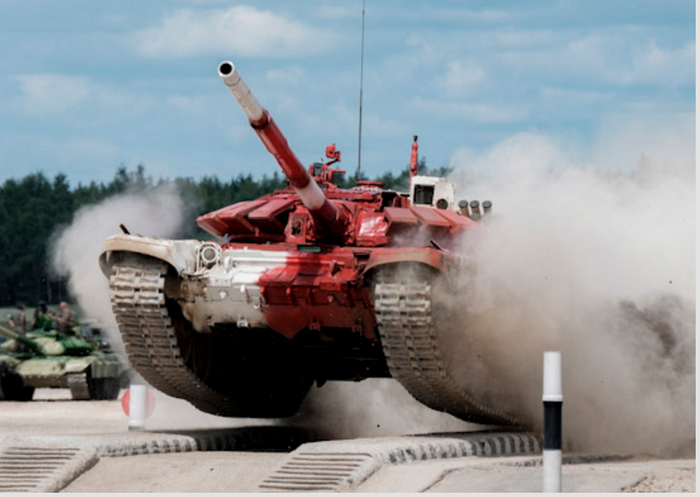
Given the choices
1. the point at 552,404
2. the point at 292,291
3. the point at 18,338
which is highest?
the point at 292,291

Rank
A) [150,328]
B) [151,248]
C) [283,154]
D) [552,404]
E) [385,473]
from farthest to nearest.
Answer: [150,328] < [151,248] < [283,154] < [385,473] < [552,404]

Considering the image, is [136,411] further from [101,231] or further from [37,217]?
[37,217]

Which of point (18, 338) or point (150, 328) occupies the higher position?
point (150, 328)

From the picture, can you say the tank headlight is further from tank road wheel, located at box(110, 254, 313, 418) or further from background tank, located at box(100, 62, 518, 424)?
tank road wheel, located at box(110, 254, 313, 418)

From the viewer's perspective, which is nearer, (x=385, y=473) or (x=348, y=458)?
(x=385, y=473)

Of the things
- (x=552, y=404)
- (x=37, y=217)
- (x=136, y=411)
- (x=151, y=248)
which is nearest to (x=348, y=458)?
(x=552, y=404)

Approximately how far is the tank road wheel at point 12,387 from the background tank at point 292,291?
11.0 meters

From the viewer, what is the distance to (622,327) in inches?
687

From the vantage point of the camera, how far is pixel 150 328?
16688 millimetres

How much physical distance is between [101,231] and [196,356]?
12.3ft

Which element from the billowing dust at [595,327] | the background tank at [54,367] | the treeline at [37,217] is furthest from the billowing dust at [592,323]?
the treeline at [37,217]

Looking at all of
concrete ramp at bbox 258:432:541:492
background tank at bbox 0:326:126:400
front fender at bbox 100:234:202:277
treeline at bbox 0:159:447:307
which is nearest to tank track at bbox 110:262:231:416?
front fender at bbox 100:234:202:277

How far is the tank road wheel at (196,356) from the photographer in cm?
1647

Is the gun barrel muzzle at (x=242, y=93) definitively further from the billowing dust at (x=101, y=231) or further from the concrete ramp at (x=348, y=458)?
the billowing dust at (x=101, y=231)
